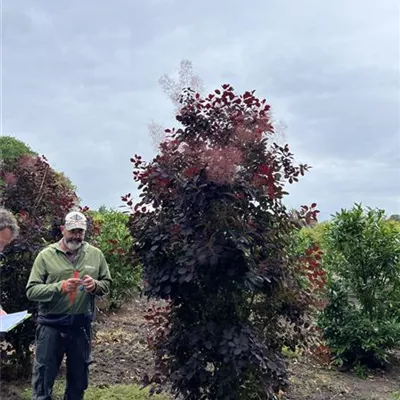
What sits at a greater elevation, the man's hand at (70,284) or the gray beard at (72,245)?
the gray beard at (72,245)

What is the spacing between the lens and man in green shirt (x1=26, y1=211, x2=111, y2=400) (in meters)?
4.45

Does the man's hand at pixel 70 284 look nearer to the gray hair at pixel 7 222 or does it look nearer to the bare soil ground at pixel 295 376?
the gray hair at pixel 7 222

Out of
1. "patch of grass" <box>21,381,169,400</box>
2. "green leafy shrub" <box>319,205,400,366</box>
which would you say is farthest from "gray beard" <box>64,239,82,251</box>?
"green leafy shrub" <box>319,205,400,366</box>

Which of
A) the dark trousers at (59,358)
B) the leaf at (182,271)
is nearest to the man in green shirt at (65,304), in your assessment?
the dark trousers at (59,358)

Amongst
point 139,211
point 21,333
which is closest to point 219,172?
point 139,211

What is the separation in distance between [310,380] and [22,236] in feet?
11.4

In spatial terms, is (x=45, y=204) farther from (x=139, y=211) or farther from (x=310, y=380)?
(x=310, y=380)

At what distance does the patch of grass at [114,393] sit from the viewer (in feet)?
17.2

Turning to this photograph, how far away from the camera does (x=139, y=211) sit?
14.6ft

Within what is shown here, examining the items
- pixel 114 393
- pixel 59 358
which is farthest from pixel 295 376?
pixel 59 358

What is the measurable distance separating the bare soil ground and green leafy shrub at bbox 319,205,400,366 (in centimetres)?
32

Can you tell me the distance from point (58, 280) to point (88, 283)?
0.29 metres

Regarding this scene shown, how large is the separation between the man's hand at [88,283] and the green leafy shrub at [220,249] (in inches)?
15.6

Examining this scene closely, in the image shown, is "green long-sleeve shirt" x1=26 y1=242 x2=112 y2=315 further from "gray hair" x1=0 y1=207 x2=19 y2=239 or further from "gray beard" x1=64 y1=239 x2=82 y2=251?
"gray hair" x1=0 y1=207 x2=19 y2=239
